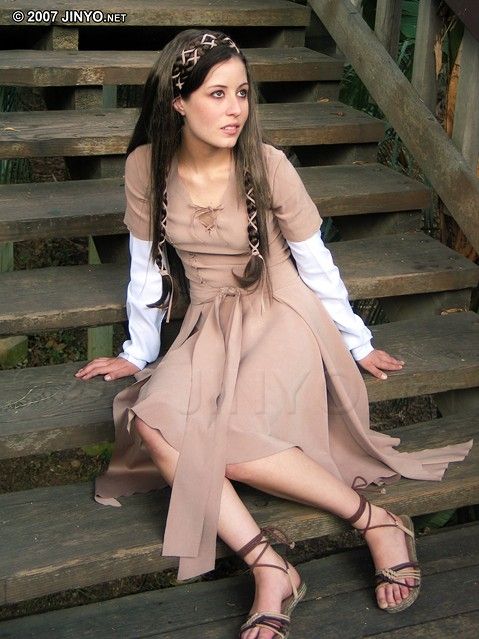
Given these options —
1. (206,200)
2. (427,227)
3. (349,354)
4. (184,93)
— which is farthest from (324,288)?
(427,227)

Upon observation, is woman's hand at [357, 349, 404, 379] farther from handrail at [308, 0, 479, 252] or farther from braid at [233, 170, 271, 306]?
handrail at [308, 0, 479, 252]

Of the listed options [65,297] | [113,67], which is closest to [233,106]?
[65,297]

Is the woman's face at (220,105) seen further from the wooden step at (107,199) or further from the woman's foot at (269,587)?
the woman's foot at (269,587)

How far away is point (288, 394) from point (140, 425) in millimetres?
403

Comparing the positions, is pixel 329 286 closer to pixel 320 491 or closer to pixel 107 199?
pixel 320 491

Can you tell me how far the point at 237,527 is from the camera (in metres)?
2.53

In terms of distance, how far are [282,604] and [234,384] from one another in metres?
0.57

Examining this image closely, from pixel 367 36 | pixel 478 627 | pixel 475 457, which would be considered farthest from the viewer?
pixel 367 36

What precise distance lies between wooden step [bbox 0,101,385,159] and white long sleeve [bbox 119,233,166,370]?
2.91 feet

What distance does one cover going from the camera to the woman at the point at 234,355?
2535 millimetres

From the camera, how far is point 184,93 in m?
2.64

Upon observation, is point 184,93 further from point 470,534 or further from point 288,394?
point 470,534

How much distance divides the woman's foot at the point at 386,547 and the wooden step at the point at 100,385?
518 millimetres

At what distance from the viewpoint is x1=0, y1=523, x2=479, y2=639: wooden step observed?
2.54m
